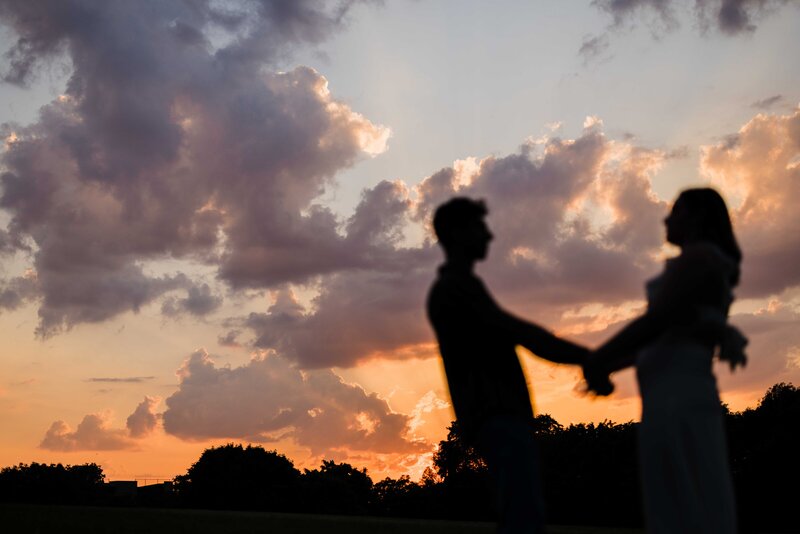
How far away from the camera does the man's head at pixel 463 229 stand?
5.89 m

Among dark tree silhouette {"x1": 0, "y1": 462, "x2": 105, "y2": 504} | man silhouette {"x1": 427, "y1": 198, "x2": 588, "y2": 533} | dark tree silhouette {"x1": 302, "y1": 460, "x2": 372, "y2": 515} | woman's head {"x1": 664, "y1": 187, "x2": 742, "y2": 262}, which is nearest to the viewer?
man silhouette {"x1": 427, "y1": 198, "x2": 588, "y2": 533}

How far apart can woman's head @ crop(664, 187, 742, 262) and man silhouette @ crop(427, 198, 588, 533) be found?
3.85 ft

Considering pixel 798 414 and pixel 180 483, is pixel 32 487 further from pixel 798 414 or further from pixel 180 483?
pixel 798 414

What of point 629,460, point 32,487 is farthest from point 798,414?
point 32,487

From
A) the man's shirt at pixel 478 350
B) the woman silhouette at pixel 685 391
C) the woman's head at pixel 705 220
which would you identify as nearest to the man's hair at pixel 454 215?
the man's shirt at pixel 478 350

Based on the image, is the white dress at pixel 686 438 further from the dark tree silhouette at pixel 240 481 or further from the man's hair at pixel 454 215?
the dark tree silhouette at pixel 240 481

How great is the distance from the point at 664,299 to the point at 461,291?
51.5 inches

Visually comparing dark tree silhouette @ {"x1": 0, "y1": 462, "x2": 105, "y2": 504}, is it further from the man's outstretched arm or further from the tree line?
the man's outstretched arm

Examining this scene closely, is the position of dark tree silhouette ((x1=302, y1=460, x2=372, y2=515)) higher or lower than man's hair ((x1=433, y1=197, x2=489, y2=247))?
Answer: higher

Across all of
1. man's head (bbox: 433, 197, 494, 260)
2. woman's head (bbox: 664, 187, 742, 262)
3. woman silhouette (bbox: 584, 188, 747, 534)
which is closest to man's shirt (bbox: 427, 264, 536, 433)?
man's head (bbox: 433, 197, 494, 260)

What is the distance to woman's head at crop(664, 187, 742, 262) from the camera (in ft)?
19.8

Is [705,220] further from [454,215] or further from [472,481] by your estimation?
[472,481]

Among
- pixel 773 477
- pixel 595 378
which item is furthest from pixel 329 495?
pixel 595 378

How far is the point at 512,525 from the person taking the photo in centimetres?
539
